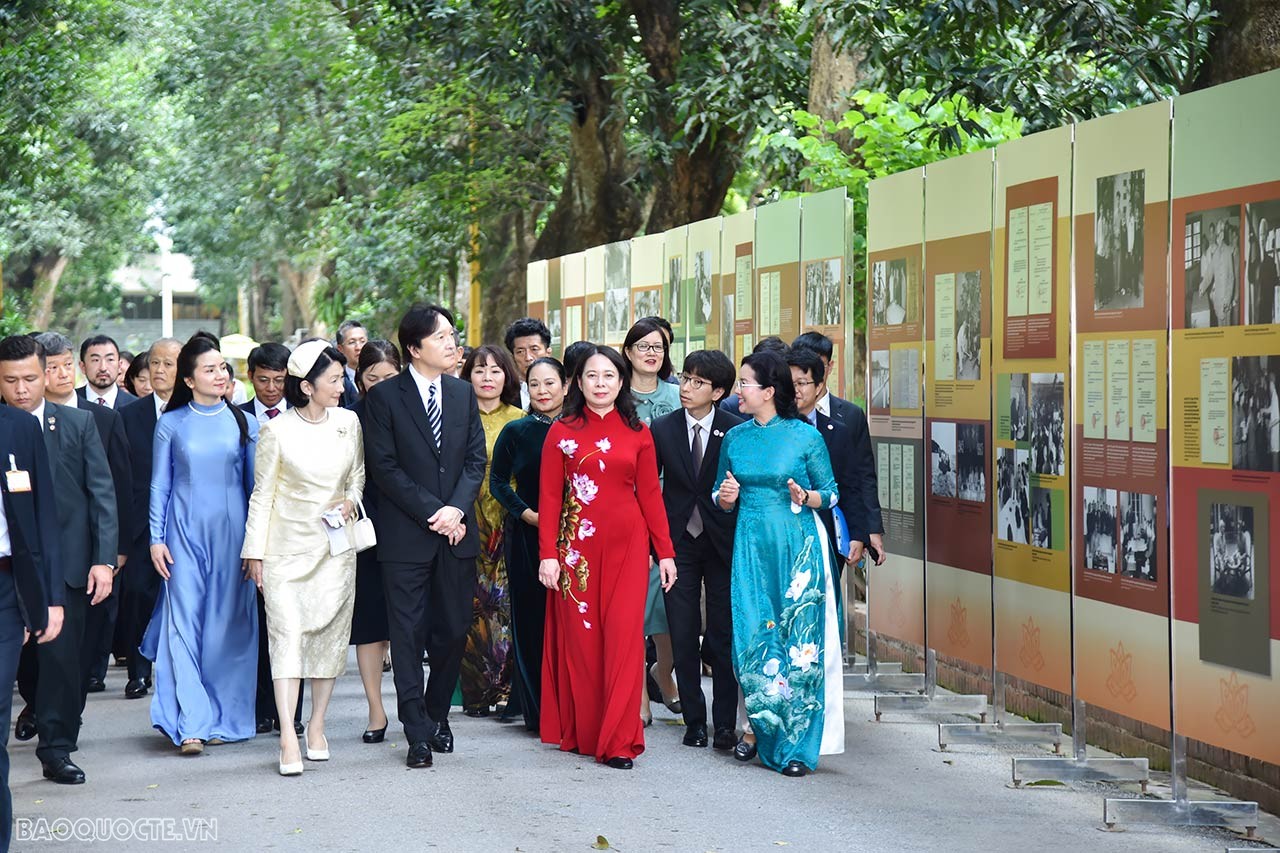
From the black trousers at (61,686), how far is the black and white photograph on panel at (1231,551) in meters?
4.70

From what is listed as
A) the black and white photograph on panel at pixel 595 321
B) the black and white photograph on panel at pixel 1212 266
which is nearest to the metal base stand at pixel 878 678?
the black and white photograph on panel at pixel 1212 266

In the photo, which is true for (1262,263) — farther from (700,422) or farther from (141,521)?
(141,521)

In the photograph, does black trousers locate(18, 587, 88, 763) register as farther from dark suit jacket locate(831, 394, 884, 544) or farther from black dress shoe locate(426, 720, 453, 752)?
dark suit jacket locate(831, 394, 884, 544)

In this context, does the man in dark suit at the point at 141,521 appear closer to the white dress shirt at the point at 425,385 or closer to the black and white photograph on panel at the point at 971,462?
the white dress shirt at the point at 425,385

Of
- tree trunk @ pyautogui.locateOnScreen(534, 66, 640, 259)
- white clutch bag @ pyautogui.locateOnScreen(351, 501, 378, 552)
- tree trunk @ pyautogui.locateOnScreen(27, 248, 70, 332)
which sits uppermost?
tree trunk @ pyautogui.locateOnScreen(27, 248, 70, 332)

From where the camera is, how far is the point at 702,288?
12.9 meters

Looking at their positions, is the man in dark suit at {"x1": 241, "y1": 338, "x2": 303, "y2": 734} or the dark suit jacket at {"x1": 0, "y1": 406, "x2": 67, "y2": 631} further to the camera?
the man in dark suit at {"x1": 241, "y1": 338, "x2": 303, "y2": 734}

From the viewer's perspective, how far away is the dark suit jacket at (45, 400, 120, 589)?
25.6ft

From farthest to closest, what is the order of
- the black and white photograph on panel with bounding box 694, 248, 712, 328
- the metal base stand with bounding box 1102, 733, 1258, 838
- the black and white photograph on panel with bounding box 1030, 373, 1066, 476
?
the black and white photograph on panel with bounding box 694, 248, 712, 328 < the black and white photograph on panel with bounding box 1030, 373, 1066, 476 < the metal base stand with bounding box 1102, 733, 1258, 838

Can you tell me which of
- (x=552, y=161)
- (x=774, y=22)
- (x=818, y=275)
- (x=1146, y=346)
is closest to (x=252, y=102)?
(x=552, y=161)

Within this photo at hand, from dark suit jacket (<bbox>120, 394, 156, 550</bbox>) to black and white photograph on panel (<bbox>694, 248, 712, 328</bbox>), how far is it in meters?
4.36

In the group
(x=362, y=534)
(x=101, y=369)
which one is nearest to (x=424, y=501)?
(x=362, y=534)

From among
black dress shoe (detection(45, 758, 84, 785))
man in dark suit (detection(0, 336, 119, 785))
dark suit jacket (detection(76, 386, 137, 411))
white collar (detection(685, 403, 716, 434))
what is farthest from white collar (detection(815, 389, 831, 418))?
dark suit jacket (detection(76, 386, 137, 411))

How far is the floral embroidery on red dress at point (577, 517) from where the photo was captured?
8250 mm
